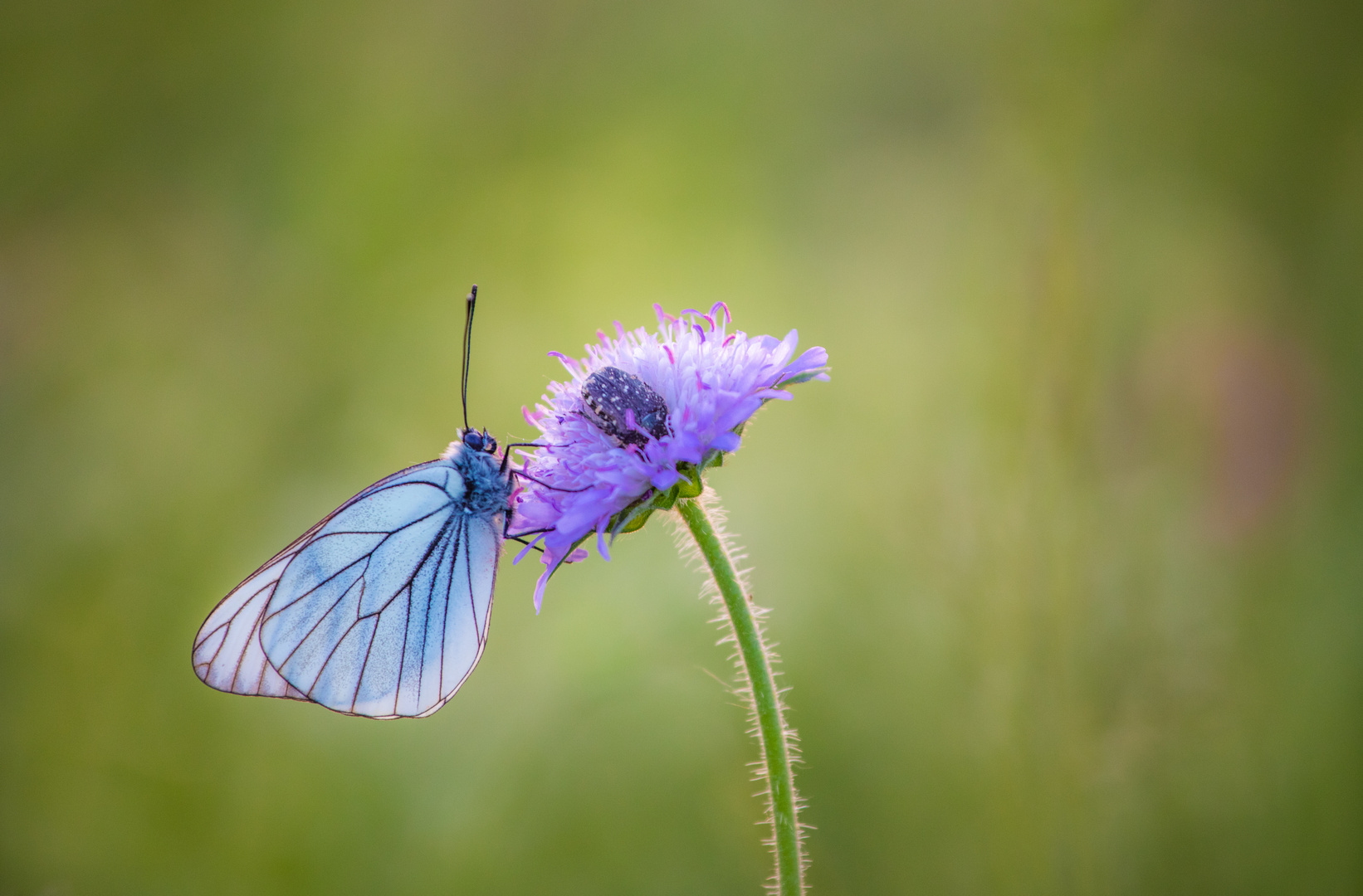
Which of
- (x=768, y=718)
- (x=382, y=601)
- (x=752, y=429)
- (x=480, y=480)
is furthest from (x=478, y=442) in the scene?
(x=752, y=429)

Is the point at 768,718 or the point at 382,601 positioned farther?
the point at 382,601

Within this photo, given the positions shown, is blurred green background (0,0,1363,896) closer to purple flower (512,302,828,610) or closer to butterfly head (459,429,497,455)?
purple flower (512,302,828,610)

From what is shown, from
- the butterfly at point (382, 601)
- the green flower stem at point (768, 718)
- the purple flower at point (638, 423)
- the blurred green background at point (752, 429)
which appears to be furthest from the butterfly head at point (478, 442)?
the blurred green background at point (752, 429)

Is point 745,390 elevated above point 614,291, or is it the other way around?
point 614,291

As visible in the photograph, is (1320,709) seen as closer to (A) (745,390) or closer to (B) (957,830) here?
(B) (957,830)

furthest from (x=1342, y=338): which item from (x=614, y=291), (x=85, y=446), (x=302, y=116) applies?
(x=85, y=446)

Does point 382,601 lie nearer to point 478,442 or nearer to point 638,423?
point 478,442

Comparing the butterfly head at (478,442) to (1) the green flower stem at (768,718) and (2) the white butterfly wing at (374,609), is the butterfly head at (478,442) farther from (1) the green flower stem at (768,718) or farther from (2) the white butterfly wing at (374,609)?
(1) the green flower stem at (768,718)

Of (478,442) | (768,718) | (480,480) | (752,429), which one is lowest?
(768,718)
